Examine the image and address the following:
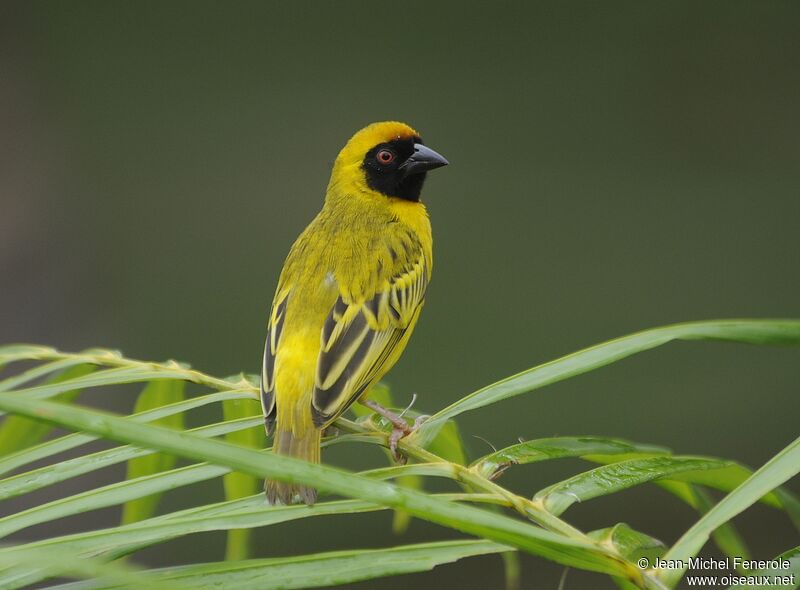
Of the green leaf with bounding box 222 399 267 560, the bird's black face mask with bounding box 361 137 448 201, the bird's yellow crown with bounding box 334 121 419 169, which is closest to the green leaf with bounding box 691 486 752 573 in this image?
the green leaf with bounding box 222 399 267 560

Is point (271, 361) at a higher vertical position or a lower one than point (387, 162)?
lower

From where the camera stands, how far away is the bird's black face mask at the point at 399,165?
3253 mm

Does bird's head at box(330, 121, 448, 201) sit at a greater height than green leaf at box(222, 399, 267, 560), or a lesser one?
greater

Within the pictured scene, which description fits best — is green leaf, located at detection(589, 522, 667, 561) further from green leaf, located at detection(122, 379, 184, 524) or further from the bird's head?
the bird's head

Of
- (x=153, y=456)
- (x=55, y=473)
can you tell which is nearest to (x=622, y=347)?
(x=55, y=473)

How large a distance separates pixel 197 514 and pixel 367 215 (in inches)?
75.5

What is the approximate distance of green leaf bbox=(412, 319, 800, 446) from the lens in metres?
1.19

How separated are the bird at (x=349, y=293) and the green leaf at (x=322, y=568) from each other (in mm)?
298

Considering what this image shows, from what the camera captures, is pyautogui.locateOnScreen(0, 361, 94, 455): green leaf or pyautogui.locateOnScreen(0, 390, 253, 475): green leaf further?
pyautogui.locateOnScreen(0, 361, 94, 455): green leaf

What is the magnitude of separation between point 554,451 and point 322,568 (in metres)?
0.44

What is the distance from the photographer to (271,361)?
226cm

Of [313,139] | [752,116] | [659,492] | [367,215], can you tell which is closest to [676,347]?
[659,492]

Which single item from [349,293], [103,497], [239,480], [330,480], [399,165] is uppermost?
[399,165]

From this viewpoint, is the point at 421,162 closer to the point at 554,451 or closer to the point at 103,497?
the point at 554,451
